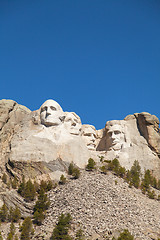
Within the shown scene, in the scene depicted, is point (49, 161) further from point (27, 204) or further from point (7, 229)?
point (7, 229)

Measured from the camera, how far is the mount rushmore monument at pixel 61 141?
48.4 metres

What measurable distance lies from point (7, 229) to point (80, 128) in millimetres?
17963

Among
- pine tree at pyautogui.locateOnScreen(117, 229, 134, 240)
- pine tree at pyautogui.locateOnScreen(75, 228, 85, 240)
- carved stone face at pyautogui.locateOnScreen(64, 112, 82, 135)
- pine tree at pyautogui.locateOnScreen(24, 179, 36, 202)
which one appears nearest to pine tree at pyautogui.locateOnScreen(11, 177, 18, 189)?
pine tree at pyautogui.locateOnScreen(24, 179, 36, 202)

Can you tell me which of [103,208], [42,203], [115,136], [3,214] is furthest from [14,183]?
[115,136]

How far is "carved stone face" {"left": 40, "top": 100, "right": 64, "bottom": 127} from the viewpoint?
173 feet

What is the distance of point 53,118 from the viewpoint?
5284 centimetres

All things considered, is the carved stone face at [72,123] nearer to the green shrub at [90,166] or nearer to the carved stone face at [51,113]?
the carved stone face at [51,113]

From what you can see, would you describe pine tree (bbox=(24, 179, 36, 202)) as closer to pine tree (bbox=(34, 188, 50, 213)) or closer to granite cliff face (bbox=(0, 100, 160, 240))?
granite cliff face (bbox=(0, 100, 160, 240))

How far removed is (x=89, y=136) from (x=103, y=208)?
15.4 m

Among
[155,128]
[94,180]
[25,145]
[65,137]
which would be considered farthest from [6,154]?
[155,128]

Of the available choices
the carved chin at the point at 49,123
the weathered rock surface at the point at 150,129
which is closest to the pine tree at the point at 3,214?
the carved chin at the point at 49,123

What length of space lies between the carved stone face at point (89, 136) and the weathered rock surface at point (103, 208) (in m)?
8.07

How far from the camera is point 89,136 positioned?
2239 inches

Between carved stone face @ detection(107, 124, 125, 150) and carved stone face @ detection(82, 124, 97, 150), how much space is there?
67.8 inches
